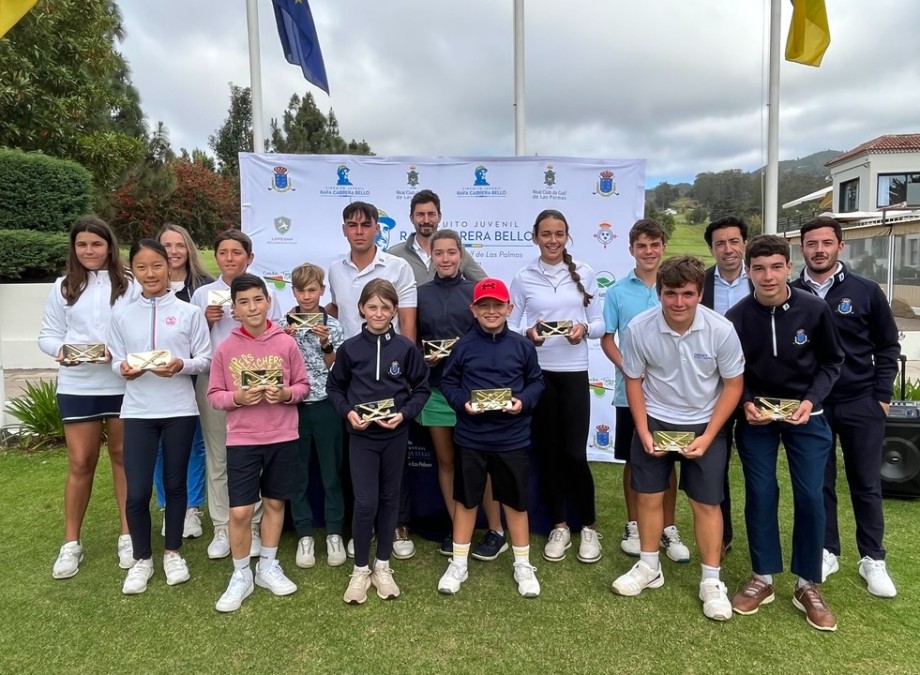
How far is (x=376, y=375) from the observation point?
3.32 m

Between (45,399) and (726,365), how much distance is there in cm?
672

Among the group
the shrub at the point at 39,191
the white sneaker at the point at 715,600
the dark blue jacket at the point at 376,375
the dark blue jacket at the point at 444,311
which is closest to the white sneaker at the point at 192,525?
the dark blue jacket at the point at 376,375

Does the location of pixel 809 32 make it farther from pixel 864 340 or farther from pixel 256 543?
pixel 256 543

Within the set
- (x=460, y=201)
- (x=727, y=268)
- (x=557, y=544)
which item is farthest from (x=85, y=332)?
(x=727, y=268)

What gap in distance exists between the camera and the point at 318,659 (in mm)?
2807

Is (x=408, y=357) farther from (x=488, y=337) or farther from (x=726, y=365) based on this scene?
(x=726, y=365)

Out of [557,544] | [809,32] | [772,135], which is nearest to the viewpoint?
[557,544]

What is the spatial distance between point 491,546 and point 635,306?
1.83 m

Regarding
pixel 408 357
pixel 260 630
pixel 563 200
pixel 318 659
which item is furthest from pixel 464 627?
pixel 563 200

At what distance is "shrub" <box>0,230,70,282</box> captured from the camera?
10195 millimetres

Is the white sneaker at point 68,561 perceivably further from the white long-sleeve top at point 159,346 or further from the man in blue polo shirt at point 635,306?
the man in blue polo shirt at point 635,306

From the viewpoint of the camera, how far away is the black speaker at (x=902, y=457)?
4.50m

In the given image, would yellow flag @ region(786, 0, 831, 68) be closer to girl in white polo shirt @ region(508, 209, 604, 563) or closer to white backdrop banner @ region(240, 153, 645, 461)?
white backdrop banner @ region(240, 153, 645, 461)

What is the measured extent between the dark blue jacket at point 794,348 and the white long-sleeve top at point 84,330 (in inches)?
137
